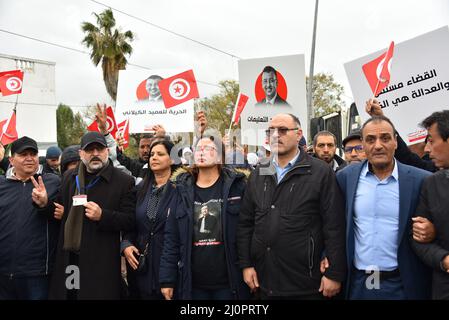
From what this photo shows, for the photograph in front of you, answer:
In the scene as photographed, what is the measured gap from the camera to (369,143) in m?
3.23

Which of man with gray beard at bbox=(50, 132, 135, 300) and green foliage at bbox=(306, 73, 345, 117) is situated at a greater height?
green foliage at bbox=(306, 73, 345, 117)

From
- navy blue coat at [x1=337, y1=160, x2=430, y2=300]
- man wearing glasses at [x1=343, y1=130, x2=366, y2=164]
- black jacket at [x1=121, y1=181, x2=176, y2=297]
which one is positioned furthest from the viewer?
man wearing glasses at [x1=343, y1=130, x2=366, y2=164]

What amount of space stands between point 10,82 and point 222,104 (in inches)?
982

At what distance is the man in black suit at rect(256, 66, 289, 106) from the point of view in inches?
255

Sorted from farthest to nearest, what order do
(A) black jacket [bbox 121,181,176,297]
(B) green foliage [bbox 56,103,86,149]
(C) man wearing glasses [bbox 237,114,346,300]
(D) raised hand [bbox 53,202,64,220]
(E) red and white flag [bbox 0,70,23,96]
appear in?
(B) green foliage [bbox 56,103,86,149] < (E) red and white flag [bbox 0,70,23,96] < (D) raised hand [bbox 53,202,64,220] < (A) black jacket [bbox 121,181,176,297] < (C) man wearing glasses [bbox 237,114,346,300]

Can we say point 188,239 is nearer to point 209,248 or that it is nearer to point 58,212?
point 209,248

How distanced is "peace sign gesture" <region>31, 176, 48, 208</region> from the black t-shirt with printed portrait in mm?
1466

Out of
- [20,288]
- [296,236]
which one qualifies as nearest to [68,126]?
[20,288]

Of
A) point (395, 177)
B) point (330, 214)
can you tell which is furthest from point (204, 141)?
point (395, 177)

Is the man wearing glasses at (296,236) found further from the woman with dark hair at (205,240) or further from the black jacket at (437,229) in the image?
the black jacket at (437,229)

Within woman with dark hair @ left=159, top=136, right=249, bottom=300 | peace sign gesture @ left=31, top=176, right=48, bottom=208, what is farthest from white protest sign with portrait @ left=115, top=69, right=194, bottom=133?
woman with dark hair @ left=159, top=136, right=249, bottom=300

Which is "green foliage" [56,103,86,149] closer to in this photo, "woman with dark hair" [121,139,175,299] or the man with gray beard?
the man with gray beard

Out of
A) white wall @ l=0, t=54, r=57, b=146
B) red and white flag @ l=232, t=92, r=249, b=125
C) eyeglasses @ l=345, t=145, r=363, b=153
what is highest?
white wall @ l=0, t=54, r=57, b=146

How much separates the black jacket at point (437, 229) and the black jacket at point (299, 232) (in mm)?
570
